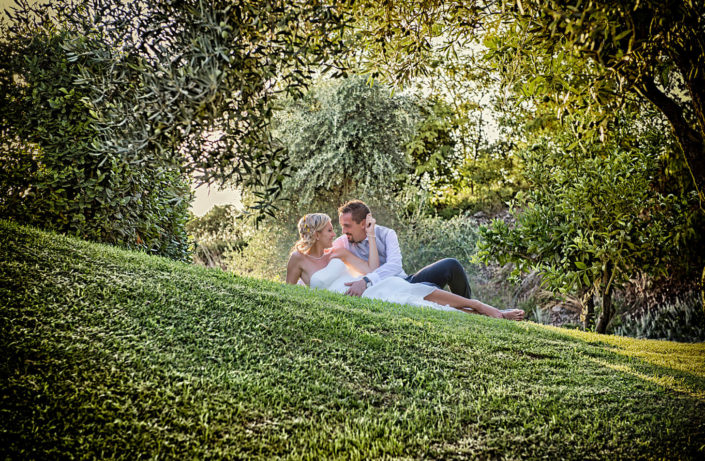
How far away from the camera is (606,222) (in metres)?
7.09

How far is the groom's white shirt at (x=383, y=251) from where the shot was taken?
8.56 meters

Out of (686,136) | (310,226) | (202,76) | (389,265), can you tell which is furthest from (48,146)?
(686,136)

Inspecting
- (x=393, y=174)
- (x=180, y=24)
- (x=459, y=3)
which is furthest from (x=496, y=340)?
(x=393, y=174)

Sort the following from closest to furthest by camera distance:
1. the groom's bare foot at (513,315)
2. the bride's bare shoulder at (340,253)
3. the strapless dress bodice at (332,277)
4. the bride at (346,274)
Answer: the bride at (346,274)
the groom's bare foot at (513,315)
the strapless dress bodice at (332,277)
the bride's bare shoulder at (340,253)

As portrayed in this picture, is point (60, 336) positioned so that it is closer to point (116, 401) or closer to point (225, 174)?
point (116, 401)

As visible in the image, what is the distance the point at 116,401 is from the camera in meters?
2.44

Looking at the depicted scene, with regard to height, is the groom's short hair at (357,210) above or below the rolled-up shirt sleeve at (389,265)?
above

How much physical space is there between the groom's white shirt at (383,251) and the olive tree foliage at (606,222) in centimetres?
161

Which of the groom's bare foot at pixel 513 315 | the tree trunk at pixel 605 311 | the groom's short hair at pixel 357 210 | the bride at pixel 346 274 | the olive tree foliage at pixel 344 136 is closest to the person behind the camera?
the tree trunk at pixel 605 311

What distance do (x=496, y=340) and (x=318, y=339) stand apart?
2.12m

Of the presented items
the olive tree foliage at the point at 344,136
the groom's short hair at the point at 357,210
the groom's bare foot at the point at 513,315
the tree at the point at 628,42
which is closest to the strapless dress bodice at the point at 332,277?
the groom's short hair at the point at 357,210

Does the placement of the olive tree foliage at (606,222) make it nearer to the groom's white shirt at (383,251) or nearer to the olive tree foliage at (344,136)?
the groom's white shirt at (383,251)

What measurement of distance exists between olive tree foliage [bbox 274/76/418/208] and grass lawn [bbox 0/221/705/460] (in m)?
8.25

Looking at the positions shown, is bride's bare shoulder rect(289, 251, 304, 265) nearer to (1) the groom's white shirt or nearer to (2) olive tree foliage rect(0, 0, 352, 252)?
(1) the groom's white shirt
